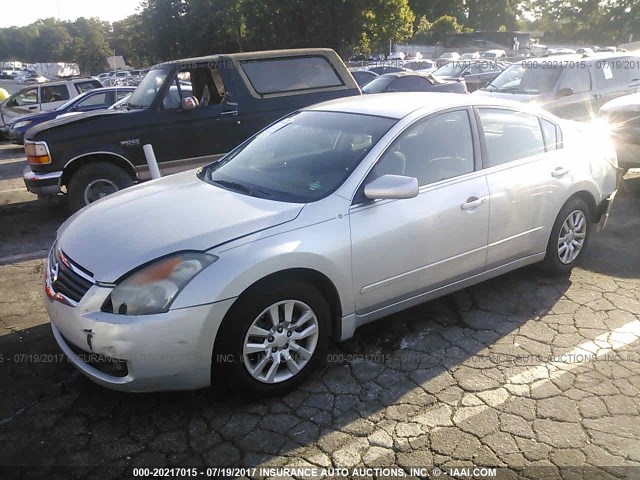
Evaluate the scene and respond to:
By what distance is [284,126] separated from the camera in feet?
14.5

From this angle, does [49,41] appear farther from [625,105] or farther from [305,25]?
[625,105]

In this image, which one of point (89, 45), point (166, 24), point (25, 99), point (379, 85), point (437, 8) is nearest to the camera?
point (379, 85)

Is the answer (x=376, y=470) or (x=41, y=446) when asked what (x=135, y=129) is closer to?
(x=41, y=446)

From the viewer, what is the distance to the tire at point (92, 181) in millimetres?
6785

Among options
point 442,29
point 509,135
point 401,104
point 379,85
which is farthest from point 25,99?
point 442,29

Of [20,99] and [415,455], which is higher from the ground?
[20,99]

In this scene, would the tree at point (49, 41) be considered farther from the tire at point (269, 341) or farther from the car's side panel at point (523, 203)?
the tire at point (269, 341)

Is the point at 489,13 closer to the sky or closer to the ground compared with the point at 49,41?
closer to the ground

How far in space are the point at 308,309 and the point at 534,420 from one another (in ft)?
4.47

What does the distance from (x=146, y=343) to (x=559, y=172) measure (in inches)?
134

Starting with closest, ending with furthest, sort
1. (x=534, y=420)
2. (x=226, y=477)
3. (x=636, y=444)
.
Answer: (x=226, y=477) < (x=636, y=444) < (x=534, y=420)

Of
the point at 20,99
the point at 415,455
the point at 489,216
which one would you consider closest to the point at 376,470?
the point at 415,455

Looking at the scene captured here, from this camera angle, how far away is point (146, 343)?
2.81 metres

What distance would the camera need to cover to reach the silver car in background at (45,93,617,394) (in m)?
2.89
